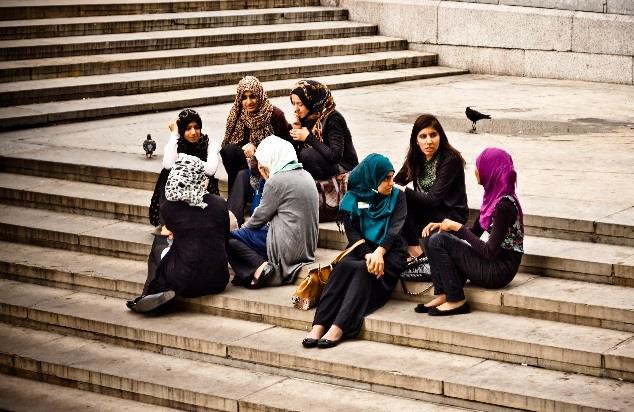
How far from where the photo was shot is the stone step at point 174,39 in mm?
15266

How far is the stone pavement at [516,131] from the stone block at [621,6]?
887 millimetres

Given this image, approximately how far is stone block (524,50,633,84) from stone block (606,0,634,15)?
541 millimetres

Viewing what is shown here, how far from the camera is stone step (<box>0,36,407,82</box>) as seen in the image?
14.8m

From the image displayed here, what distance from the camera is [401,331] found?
27.9ft

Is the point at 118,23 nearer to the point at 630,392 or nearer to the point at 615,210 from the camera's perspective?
the point at 615,210

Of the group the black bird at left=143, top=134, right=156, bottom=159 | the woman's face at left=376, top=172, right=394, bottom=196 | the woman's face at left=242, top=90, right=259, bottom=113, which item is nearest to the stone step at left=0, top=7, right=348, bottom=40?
the black bird at left=143, top=134, right=156, bottom=159

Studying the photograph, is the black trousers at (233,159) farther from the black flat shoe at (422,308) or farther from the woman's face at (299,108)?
the black flat shoe at (422,308)

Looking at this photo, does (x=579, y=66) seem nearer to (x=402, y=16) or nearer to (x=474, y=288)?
(x=402, y=16)

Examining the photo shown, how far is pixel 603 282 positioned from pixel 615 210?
3.37 ft

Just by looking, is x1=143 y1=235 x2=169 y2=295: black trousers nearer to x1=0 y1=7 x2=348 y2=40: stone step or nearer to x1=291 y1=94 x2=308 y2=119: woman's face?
x1=291 y1=94 x2=308 y2=119: woman's face

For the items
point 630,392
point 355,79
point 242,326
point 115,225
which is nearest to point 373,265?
point 242,326

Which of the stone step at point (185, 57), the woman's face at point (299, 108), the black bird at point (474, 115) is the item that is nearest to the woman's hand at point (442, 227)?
the woman's face at point (299, 108)

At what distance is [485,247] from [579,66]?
8.49 m

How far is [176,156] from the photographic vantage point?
1006 centimetres
